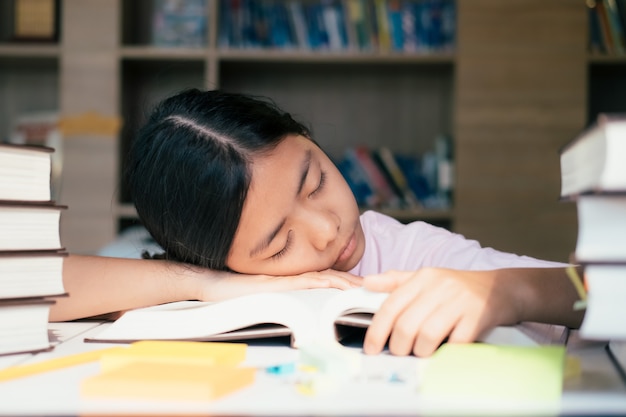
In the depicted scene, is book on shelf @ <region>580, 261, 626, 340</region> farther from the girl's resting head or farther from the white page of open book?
the girl's resting head

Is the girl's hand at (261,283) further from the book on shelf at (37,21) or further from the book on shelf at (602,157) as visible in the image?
the book on shelf at (37,21)

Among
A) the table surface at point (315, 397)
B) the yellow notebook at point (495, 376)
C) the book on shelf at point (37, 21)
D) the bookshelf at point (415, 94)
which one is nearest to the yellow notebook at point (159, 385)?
the table surface at point (315, 397)

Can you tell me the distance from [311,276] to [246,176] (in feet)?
0.56

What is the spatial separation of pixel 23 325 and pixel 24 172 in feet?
0.45

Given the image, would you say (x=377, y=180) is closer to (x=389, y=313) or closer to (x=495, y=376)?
(x=389, y=313)

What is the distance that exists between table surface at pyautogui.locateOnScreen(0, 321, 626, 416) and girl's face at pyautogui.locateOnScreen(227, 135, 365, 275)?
1.26ft

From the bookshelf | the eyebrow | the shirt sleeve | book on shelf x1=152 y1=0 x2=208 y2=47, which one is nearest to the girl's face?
the eyebrow

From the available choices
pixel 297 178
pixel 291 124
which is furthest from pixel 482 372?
pixel 291 124

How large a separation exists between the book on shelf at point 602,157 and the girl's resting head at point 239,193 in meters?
0.47

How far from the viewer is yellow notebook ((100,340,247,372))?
1.82 ft

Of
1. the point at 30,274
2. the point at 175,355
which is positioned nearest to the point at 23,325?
the point at 30,274

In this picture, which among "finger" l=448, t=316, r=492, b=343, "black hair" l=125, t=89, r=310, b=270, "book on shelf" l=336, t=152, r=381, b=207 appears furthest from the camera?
"book on shelf" l=336, t=152, r=381, b=207

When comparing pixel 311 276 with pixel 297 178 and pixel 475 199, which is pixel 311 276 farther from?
pixel 475 199

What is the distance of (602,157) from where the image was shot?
0.52m
